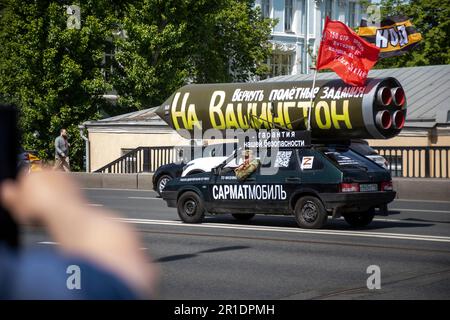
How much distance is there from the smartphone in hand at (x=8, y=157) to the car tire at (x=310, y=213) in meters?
14.3

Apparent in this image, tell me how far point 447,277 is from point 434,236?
4.81m

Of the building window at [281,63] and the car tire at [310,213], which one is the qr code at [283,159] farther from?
the building window at [281,63]

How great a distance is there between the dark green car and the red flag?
431 cm

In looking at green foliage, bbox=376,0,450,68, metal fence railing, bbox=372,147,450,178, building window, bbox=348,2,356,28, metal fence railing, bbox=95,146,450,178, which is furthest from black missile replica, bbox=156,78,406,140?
building window, bbox=348,2,356,28

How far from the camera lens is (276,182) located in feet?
53.5

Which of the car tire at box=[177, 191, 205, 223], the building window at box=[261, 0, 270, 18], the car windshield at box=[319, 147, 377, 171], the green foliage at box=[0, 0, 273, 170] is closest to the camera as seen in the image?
the car windshield at box=[319, 147, 377, 171]

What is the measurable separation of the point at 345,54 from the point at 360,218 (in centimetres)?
580

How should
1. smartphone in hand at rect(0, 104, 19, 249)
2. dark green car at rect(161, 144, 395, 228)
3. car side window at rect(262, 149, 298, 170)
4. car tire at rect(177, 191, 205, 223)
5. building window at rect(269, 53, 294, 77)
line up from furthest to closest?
1. building window at rect(269, 53, 294, 77)
2. car tire at rect(177, 191, 205, 223)
3. car side window at rect(262, 149, 298, 170)
4. dark green car at rect(161, 144, 395, 228)
5. smartphone in hand at rect(0, 104, 19, 249)

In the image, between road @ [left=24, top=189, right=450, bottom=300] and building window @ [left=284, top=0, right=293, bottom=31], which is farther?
building window @ [left=284, top=0, right=293, bottom=31]

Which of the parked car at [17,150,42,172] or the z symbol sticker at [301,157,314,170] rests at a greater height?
the parked car at [17,150,42,172]

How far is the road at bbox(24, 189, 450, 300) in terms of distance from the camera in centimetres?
916

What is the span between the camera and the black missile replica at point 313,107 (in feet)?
66.5

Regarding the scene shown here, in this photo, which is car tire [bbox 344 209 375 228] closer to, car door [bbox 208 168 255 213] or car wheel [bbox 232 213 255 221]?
car door [bbox 208 168 255 213]
